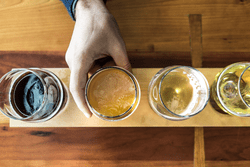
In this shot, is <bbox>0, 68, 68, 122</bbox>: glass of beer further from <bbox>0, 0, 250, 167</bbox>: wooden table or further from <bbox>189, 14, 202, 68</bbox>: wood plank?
<bbox>189, 14, 202, 68</bbox>: wood plank

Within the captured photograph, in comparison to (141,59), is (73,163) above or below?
below

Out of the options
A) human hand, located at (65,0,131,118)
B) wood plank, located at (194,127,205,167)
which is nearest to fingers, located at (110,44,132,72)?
human hand, located at (65,0,131,118)

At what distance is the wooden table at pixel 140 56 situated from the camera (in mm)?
591

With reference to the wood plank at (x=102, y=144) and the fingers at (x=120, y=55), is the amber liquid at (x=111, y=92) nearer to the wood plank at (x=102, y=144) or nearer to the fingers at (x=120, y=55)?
the fingers at (x=120, y=55)

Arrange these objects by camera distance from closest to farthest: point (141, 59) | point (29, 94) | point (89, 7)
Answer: point (29, 94) < point (89, 7) < point (141, 59)

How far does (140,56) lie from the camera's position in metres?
0.64

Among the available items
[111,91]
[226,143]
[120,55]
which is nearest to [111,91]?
[111,91]

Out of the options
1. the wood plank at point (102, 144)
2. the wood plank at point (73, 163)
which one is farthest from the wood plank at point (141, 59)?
the wood plank at point (73, 163)

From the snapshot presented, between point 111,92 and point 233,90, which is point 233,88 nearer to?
point 233,90

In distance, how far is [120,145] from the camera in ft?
1.95

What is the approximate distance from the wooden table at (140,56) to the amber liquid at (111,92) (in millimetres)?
199

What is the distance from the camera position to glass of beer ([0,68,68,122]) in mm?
402

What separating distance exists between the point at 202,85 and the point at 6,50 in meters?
0.75

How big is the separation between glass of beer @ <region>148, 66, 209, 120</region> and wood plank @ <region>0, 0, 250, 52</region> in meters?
0.25
